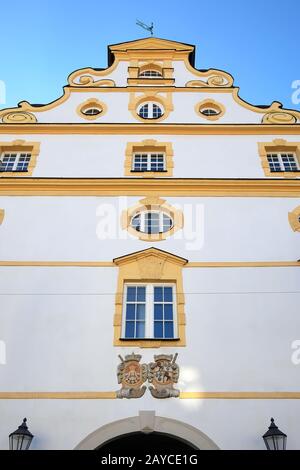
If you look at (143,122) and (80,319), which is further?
(143,122)

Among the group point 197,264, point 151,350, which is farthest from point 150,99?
point 151,350

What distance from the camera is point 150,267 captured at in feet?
35.7

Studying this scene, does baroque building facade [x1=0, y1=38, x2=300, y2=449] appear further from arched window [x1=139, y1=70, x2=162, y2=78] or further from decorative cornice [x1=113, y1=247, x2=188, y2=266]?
arched window [x1=139, y1=70, x2=162, y2=78]

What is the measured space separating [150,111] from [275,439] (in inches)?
434

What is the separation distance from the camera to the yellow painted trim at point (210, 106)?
1499 centimetres

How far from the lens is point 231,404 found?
8.82m

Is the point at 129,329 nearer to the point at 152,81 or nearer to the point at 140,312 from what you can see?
the point at 140,312

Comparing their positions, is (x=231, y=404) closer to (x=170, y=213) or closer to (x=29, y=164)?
(x=170, y=213)

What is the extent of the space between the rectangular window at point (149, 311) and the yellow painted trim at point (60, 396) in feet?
4.42
